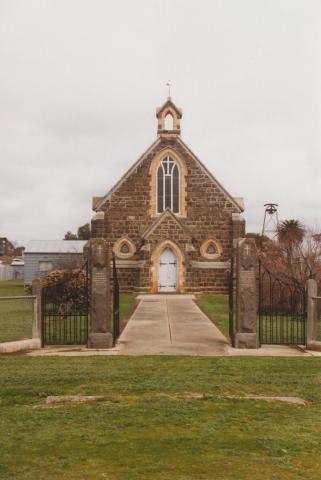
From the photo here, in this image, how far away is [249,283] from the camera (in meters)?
11.8

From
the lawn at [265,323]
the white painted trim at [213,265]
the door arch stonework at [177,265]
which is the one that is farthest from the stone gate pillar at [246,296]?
the white painted trim at [213,265]

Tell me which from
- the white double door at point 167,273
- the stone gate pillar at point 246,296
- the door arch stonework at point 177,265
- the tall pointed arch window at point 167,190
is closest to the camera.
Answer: the stone gate pillar at point 246,296

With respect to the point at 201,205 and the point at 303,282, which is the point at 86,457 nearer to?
the point at 303,282

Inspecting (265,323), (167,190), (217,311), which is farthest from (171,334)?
(167,190)

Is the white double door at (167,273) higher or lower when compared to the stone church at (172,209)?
lower

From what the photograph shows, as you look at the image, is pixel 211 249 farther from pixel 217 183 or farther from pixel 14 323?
pixel 14 323

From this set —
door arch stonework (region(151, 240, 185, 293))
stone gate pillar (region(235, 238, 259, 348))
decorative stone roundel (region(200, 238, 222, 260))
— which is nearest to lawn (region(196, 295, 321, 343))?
stone gate pillar (region(235, 238, 259, 348))

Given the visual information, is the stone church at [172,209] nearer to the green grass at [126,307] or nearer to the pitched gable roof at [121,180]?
the pitched gable roof at [121,180]

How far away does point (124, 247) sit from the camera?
99.6 feet

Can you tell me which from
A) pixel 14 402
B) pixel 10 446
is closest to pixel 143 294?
pixel 14 402

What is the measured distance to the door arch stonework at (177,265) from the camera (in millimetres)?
29053

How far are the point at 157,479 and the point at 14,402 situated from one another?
3178mm

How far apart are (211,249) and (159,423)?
2425 cm

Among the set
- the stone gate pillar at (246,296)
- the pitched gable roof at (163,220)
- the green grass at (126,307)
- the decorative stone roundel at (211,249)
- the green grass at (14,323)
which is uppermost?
the pitched gable roof at (163,220)
